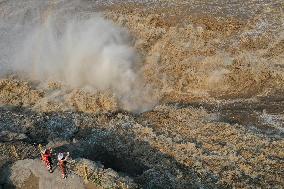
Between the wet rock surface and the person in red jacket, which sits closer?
the person in red jacket

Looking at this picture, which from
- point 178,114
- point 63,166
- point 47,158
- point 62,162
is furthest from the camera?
point 178,114

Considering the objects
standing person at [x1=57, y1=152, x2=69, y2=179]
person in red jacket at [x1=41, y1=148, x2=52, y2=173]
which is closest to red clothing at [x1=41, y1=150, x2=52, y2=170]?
person in red jacket at [x1=41, y1=148, x2=52, y2=173]

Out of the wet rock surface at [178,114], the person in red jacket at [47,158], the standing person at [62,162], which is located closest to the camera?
the standing person at [62,162]

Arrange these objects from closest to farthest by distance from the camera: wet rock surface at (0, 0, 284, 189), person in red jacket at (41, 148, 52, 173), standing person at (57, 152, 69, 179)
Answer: standing person at (57, 152, 69, 179), person in red jacket at (41, 148, 52, 173), wet rock surface at (0, 0, 284, 189)

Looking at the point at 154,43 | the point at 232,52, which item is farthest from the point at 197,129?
the point at 154,43

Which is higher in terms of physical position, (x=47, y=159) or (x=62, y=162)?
(x=62, y=162)

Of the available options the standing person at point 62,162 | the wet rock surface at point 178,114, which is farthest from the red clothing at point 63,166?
the wet rock surface at point 178,114

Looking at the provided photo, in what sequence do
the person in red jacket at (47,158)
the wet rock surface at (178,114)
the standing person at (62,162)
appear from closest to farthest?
1. the standing person at (62,162)
2. the person in red jacket at (47,158)
3. the wet rock surface at (178,114)

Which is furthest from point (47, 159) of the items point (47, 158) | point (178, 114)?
point (178, 114)

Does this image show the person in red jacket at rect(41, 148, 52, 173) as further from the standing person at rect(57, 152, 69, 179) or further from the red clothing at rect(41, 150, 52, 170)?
the standing person at rect(57, 152, 69, 179)

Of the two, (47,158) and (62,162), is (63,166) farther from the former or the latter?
(47,158)

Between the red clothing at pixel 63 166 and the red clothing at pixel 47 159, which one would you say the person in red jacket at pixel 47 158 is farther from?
the red clothing at pixel 63 166
